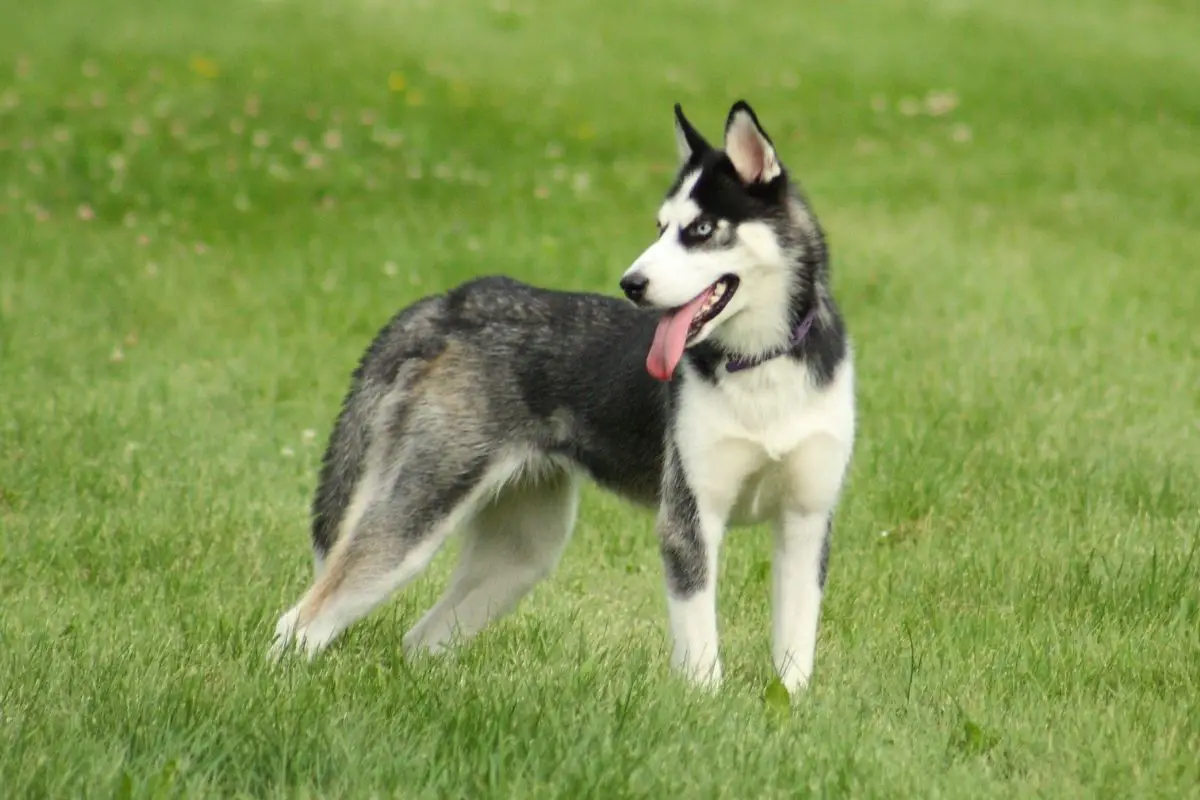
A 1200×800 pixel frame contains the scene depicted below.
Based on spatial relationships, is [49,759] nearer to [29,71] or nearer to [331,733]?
[331,733]

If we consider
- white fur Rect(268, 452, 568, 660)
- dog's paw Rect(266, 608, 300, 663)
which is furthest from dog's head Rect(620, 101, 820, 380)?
dog's paw Rect(266, 608, 300, 663)

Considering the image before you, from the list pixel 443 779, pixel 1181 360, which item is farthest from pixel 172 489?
pixel 1181 360

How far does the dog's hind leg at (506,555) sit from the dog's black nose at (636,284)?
1329 mm

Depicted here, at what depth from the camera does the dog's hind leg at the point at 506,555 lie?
6336 millimetres

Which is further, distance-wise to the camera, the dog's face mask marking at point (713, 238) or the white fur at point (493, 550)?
the white fur at point (493, 550)

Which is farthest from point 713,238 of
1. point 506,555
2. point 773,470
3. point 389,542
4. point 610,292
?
point 610,292

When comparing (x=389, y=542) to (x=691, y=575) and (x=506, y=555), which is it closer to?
(x=506, y=555)

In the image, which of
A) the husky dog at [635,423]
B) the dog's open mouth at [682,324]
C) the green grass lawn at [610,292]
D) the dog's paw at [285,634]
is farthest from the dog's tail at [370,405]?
the dog's open mouth at [682,324]

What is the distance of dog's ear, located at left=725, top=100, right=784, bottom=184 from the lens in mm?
5277

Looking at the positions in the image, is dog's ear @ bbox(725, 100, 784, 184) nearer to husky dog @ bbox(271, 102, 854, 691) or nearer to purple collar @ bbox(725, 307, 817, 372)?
husky dog @ bbox(271, 102, 854, 691)

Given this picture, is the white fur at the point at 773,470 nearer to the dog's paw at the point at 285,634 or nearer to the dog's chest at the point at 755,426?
the dog's chest at the point at 755,426

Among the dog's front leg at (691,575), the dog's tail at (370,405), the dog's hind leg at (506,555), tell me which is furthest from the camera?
the dog's hind leg at (506,555)

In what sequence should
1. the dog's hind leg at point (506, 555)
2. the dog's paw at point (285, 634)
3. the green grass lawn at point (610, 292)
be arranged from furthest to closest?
the dog's hind leg at point (506, 555) → the dog's paw at point (285, 634) → the green grass lawn at point (610, 292)

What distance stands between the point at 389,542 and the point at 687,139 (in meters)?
1.68
